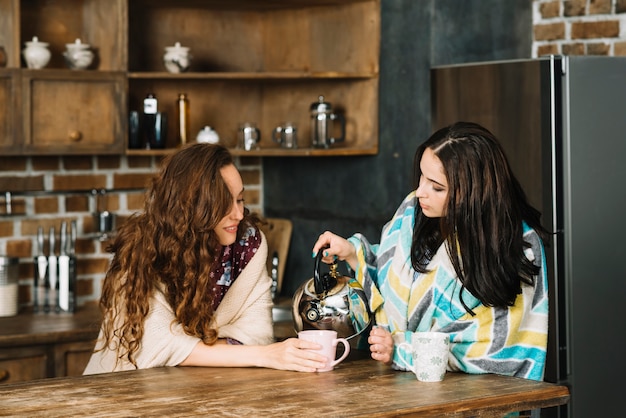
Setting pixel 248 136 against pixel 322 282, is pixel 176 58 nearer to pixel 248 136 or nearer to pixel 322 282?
pixel 248 136

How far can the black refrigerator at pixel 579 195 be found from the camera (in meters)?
3.25

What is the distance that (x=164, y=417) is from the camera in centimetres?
197

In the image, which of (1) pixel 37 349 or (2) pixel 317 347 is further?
(1) pixel 37 349

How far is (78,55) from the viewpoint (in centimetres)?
379

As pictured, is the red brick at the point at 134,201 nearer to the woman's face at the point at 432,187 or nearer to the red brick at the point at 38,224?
the red brick at the point at 38,224

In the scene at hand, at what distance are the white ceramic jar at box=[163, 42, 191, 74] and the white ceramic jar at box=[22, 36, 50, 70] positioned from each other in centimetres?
46

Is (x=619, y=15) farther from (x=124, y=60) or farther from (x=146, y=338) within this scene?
(x=146, y=338)

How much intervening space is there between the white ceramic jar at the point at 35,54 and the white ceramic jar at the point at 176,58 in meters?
0.46

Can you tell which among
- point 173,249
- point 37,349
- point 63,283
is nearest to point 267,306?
point 173,249

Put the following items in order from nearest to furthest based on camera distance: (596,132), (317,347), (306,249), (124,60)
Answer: (317,347), (596,132), (124,60), (306,249)

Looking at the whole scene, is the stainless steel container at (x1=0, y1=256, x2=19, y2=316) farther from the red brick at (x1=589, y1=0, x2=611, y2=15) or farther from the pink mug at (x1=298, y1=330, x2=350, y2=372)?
the red brick at (x1=589, y1=0, x2=611, y2=15)

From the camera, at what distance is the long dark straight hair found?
2375 mm

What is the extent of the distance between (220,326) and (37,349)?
1.08 metres

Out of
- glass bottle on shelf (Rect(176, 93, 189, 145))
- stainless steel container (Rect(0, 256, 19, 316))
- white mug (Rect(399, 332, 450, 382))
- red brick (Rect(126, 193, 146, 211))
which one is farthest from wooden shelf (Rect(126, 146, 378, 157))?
white mug (Rect(399, 332, 450, 382))
